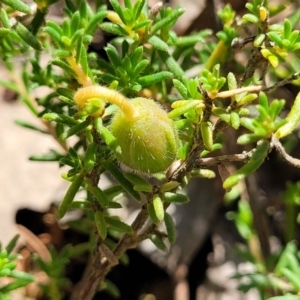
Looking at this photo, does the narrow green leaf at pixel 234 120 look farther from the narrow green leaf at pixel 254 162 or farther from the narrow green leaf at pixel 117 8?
the narrow green leaf at pixel 117 8

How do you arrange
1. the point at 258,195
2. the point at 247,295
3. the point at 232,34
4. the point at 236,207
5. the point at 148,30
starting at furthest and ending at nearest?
the point at 236,207 < the point at 247,295 < the point at 258,195 < the point at 232,34 < the point at 148,30

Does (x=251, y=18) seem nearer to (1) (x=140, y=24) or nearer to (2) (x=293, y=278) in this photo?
(1) (x=140, y=24)

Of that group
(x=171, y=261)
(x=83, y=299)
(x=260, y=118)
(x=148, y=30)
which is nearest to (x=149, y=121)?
(x=260, y=118)

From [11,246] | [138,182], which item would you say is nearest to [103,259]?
[11,246]

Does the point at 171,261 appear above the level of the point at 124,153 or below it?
below

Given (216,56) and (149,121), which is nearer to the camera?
(149,121)

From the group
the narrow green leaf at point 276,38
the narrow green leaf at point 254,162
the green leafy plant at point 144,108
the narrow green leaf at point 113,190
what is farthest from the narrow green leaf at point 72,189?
the narrow green leaf at point 276,38

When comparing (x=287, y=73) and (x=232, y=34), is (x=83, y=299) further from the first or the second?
(x=287, y=73)

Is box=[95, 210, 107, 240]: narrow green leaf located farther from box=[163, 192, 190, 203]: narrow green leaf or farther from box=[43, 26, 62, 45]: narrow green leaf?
box=[43, 26, 62, 45]: narrow green leaf
